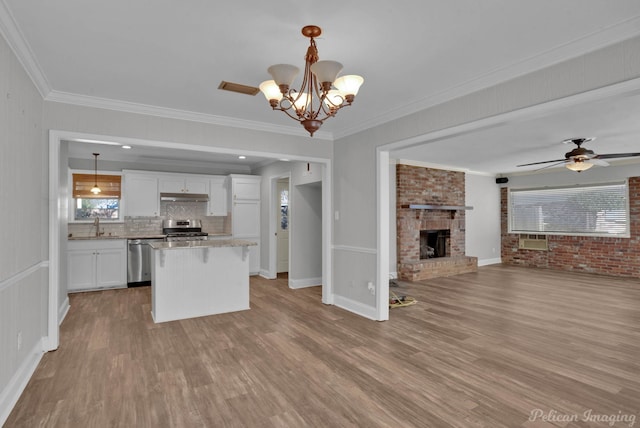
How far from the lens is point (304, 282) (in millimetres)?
6379

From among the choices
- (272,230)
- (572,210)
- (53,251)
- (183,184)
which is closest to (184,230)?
(183,184)

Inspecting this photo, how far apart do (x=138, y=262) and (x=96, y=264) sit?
2.15 ft

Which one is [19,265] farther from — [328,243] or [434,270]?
[434,270]

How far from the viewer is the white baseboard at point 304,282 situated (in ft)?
20.6

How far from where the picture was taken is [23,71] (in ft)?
8.93

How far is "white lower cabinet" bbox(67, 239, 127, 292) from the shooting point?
593cm

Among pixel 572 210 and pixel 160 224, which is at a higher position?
pixel 572 210

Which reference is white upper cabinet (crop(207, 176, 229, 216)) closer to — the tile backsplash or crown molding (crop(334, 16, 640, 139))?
the tile backsplash

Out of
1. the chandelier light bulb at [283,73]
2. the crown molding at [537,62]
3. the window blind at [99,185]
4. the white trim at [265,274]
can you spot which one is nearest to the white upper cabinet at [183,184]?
the window blind at [99,185]

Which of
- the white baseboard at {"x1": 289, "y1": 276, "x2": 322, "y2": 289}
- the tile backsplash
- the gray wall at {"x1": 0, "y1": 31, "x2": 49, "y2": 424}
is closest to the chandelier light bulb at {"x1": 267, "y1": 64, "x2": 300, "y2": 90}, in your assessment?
the gray wall at {"x1": 0, "y1": 31, "x2": 49, "y2": 424}

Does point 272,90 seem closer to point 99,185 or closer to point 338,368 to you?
point 338,368

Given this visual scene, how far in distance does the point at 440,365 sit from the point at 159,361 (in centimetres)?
250

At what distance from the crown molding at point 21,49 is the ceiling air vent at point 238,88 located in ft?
4.73

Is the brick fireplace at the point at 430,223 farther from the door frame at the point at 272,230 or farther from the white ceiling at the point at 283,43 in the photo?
the white ceiling at the point at 283,43
